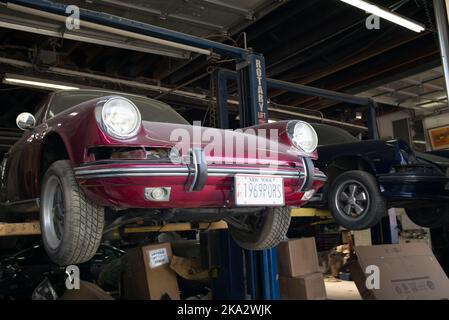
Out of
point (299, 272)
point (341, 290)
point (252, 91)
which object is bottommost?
point (341, 290)

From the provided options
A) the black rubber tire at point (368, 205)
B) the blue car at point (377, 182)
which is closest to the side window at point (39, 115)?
the blue car at point (377, 182)

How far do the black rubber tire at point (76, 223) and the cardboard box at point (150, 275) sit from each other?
1676 mm

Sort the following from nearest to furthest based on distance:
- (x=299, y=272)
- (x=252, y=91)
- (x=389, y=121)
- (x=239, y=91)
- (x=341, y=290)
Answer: (x=252, y=91) → (x=239, y=91) → (x=299, y=272) → (x=341, y=290) → (x=389, y=121)

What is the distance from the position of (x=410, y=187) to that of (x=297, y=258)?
4.10 feet

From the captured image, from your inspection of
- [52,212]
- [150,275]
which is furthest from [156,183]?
[150,275]

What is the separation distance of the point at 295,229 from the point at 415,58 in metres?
3.20

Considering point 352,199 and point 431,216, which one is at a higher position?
point 352,199

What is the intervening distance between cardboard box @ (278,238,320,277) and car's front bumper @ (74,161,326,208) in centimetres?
202

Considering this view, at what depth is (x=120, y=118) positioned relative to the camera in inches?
83.8

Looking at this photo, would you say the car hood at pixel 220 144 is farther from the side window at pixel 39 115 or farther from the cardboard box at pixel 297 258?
the cardboard box at pixel 297 258

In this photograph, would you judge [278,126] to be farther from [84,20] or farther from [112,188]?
[84,20]

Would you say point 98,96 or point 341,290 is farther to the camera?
point 341,290

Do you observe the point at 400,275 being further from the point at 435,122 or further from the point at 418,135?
the point at 418,135
